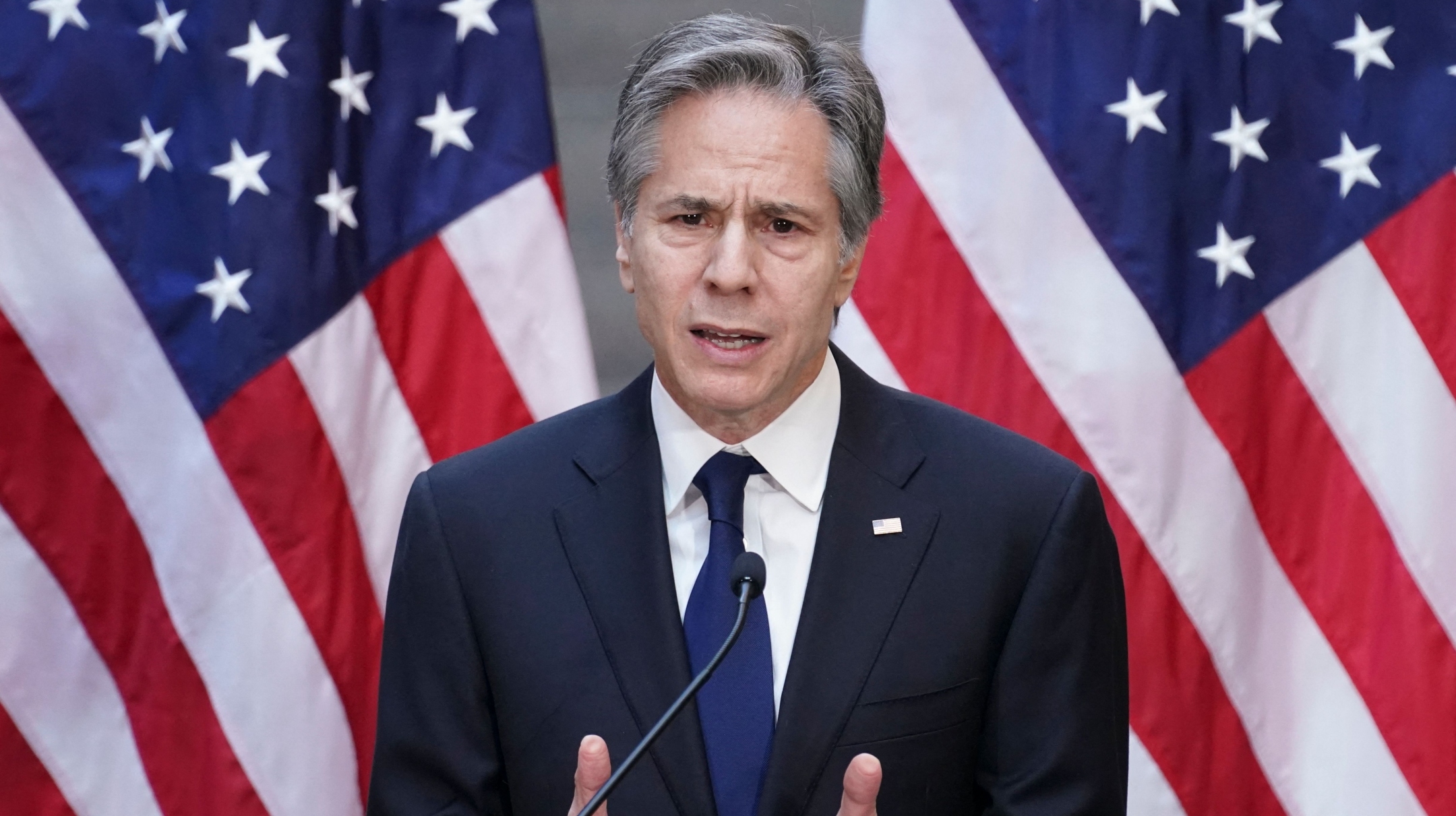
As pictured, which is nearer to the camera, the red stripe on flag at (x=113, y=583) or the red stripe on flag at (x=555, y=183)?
the red stripe on flag at (x=113, y=583)

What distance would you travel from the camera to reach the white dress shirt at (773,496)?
5.64 feet

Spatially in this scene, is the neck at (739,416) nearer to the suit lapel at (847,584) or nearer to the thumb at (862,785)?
the suit lapel at (847,584)

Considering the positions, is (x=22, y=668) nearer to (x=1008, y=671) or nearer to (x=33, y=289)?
(x=33, y=289)

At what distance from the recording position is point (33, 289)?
2.70 metres

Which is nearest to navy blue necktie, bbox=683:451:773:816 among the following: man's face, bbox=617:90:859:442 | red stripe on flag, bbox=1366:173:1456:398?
man's face, bbox=617:90:859:442

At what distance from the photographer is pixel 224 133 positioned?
2.75m

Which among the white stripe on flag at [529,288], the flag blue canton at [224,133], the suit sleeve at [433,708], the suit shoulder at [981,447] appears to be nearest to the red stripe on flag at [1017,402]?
the white stripe on flag at [529,288]

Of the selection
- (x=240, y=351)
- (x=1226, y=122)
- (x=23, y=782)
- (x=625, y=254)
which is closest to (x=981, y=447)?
(x=625, y=254)

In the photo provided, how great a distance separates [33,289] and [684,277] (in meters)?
1.59

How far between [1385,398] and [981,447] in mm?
1561

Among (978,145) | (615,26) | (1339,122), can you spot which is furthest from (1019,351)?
(615,26)

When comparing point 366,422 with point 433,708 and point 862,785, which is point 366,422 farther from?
point 862,785

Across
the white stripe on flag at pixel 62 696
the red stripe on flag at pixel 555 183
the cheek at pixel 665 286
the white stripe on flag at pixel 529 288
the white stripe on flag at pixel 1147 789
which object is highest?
the red stripe on flag at pixel 555 183

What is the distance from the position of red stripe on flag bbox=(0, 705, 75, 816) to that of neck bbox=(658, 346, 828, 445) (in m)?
1.69
